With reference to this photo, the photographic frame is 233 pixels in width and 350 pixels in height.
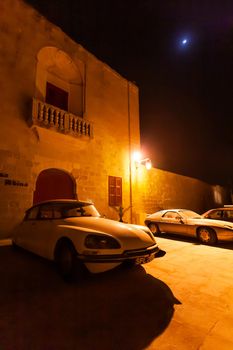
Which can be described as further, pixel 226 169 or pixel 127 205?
pixel 226 169

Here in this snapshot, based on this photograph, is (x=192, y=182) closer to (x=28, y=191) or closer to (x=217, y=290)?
(x=28, y=191)

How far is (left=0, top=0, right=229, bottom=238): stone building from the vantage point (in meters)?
7.27

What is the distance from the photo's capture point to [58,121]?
809 cm

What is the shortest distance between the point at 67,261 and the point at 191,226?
4890mm

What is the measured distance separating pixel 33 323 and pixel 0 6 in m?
10.3

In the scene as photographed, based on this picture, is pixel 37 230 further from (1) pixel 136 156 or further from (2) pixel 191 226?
(1) pixel 136 156

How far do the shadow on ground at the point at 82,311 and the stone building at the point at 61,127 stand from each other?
4.55 m

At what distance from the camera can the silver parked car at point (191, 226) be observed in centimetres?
612

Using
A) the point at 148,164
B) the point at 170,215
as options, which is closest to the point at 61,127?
the point at 148,164

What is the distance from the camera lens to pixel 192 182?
17.2 metres

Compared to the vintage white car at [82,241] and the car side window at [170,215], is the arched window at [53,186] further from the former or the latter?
the car side window at [170,215]

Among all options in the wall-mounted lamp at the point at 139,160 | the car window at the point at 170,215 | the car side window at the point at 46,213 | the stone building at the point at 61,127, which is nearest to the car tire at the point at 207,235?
the car window at the point at 170,215

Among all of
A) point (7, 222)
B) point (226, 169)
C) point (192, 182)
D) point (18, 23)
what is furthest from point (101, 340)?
point (226, 169)

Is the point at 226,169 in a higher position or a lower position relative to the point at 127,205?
higher
